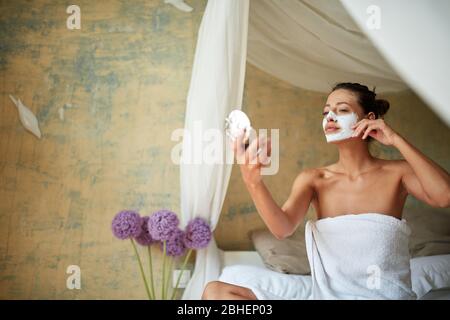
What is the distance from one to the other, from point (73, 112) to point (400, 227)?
144 centimetres

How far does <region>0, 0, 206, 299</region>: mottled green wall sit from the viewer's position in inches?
82.6

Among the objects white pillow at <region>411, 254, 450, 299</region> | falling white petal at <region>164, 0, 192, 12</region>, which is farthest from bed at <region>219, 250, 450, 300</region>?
falling white petal at <region>164, 0, 192, 12</region>

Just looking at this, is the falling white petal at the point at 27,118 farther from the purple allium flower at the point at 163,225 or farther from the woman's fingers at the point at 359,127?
the woman's fingers at the point at 359,127

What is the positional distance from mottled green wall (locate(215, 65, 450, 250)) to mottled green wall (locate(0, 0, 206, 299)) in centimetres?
33

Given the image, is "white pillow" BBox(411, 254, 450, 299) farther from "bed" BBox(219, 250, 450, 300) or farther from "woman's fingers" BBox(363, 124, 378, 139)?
"woman's fingers" BBox(363, 124, 378, 139)

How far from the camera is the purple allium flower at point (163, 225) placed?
192cm

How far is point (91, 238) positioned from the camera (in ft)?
6.97

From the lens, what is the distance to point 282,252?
82.8 inches

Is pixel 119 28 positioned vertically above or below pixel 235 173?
above

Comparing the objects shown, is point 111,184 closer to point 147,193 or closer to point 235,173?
point 147,193

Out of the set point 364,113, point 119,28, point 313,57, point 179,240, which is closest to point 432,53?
point 364,113

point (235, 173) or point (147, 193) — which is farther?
point (235, 173)

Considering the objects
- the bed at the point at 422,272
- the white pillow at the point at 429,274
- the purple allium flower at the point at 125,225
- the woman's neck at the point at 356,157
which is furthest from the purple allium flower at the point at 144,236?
the white pillow at the point at 429,274

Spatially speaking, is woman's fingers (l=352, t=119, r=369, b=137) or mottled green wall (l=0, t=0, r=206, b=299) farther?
mottled green wall (l=0, t=0, r=206, b=299)
